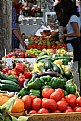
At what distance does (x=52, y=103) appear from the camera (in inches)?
118

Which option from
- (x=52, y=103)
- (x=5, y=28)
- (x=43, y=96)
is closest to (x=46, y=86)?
(x=43, y=96)

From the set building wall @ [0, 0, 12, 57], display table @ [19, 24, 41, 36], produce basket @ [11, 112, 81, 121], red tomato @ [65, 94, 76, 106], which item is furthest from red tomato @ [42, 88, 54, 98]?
display table @ [19, 24, 41, 36]

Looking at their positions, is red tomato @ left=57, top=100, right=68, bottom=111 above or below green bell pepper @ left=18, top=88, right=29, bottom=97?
below

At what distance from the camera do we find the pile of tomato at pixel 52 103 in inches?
Answer: 118

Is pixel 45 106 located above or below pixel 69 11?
below

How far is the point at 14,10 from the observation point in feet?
25.2

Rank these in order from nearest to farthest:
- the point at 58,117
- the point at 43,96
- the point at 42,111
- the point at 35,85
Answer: the point at 58,117
the point at 42,111
the point at 43,96
the point at 35,85

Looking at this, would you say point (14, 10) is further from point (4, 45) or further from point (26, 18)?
point (26, 18)

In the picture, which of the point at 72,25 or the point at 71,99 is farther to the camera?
the point at 72,25

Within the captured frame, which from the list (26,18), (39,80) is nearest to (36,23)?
(26,18)

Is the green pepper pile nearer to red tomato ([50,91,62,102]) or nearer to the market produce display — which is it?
the market produce display

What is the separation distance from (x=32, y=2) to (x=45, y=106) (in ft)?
37.8

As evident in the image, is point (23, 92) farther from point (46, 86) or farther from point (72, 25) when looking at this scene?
point (72, 25)

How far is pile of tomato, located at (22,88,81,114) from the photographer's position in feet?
9.81
